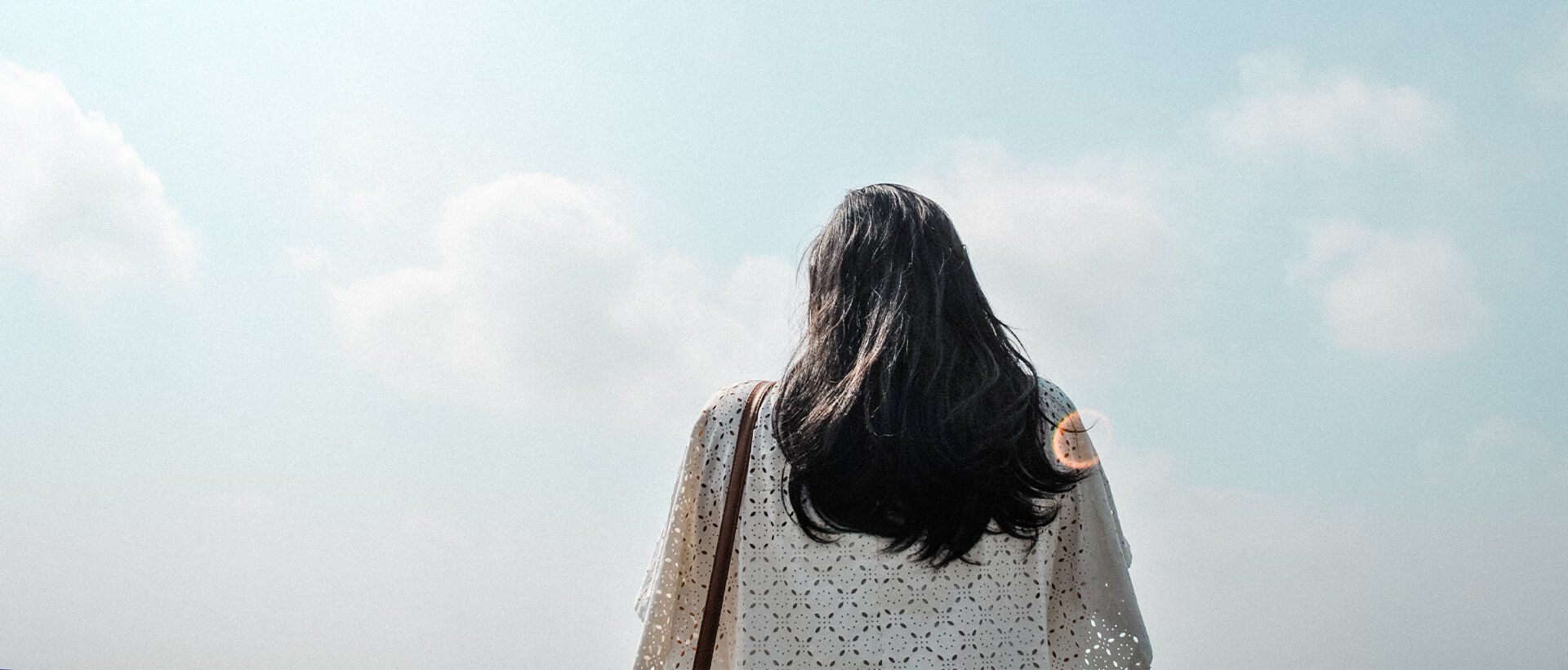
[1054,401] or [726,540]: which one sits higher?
[1054,401]

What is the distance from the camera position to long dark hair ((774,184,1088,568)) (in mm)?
2297

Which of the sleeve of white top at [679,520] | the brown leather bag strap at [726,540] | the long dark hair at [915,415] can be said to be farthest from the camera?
the sleeve of white top at [679,520]

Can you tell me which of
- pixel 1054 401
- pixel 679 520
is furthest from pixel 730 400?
pixel 1054 401

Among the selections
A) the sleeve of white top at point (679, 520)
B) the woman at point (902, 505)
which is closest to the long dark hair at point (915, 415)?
the woman at point (902, 505)

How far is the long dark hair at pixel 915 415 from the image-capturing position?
2.30 m

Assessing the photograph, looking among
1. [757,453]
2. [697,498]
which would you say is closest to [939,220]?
[757,453]

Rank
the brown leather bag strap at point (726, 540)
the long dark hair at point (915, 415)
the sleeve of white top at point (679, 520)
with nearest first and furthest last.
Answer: the long dark hair at point (915, 415) < the brown leather bag strap at point (726, 540) < the sleeve of white top at point (679, 520)

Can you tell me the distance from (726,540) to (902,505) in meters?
0.41

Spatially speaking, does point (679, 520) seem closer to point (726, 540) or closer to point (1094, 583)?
point (726, 540)

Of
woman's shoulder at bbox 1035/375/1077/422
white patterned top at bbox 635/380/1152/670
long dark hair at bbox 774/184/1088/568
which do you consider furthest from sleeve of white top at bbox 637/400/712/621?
woman's shoulder at bbox 1035/375/1077/422

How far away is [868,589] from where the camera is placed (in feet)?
7.75

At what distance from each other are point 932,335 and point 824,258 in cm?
38

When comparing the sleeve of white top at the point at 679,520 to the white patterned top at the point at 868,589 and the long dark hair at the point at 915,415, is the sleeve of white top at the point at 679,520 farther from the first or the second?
the long dark hair at the point at 915,415

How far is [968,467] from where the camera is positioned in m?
2.29
